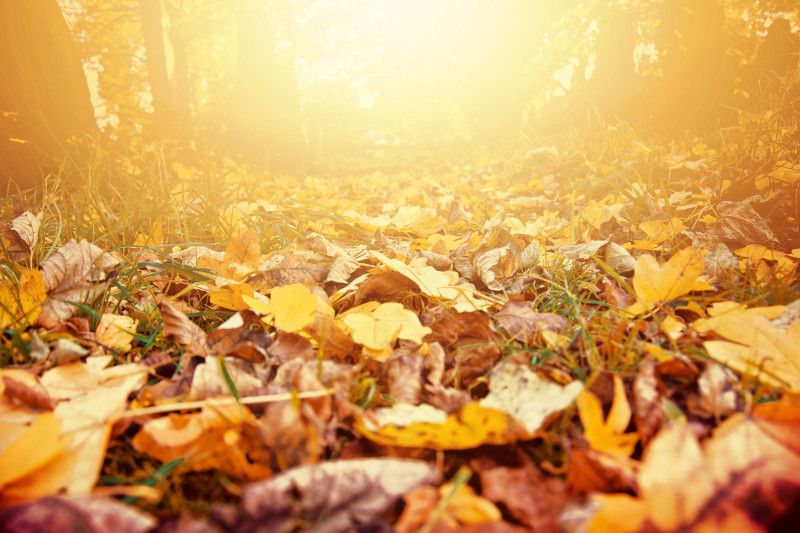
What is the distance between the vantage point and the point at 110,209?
6.76 feet

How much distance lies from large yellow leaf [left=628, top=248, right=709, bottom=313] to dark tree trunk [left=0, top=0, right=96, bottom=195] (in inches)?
129

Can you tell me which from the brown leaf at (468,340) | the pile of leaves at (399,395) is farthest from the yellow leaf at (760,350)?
the brown leaf at (468,340)

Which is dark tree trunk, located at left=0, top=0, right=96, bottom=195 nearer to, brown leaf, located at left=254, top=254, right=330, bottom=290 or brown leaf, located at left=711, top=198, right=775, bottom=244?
brown leaf, located at left=254, top=254, right=330, bottom=290

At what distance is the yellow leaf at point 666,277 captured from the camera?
2.76 ft

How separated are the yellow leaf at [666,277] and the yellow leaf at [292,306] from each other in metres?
0.73

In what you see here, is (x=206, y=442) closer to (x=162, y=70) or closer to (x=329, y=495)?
(x=329, y=495)

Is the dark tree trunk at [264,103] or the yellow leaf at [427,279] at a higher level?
the dark tree trunk at [264,103]

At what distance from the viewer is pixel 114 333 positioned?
3.02ft

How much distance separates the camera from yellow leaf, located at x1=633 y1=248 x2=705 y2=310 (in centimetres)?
84

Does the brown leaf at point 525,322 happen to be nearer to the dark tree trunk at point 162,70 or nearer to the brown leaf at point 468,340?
the brown leaf at point 468,340

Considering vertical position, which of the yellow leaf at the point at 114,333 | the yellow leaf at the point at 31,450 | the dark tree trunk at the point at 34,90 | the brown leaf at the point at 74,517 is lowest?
the yellow leaf at the point at 114,333

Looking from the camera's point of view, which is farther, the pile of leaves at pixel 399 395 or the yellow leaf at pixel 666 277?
the yellow leaf at pixel 666 277

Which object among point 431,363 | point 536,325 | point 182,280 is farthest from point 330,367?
A: point 182,280

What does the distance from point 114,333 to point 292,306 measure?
17.3 inches
